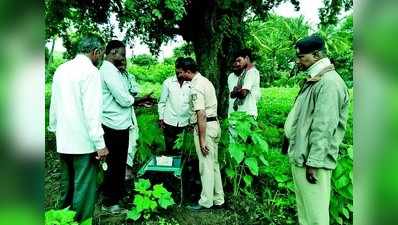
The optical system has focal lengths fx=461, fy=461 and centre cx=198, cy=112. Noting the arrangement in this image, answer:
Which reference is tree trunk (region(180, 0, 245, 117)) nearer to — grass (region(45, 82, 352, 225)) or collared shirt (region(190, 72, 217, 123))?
grass (region(45, 82, 352, 225))

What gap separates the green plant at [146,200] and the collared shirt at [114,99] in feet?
2.13

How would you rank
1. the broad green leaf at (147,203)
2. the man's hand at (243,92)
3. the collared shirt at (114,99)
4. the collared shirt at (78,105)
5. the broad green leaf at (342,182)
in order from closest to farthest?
the collared shirt at (78,105) → the broad green leaf at (342,182) → the broad green leaf at (147,203) → the collared shirt at (114,99) → the man's hand at (243,92)

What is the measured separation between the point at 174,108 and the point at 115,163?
1.60 meters

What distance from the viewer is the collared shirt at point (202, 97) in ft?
14.5

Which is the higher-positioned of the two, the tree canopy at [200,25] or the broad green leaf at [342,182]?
the tree canopy at [200,25]

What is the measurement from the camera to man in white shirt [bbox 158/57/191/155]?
5.93 meters

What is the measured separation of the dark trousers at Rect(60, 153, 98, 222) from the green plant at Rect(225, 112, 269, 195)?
56.8 inches

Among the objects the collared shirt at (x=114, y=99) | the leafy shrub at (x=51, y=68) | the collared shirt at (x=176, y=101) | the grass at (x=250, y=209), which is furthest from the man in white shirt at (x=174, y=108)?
the leafy shrub at (x=51, y=68)

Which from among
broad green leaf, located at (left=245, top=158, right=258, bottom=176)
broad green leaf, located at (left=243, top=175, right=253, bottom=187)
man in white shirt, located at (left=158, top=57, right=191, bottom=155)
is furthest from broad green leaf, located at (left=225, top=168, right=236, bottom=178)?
man in white shirt, located at (left=158, top=57, right=191, bottom=155)

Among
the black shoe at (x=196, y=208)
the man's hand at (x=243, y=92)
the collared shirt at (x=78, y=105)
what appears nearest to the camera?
the collared shirt at (x=78, y=105)

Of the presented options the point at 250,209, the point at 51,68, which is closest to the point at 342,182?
the point at 250,209

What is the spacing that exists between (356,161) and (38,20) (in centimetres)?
104

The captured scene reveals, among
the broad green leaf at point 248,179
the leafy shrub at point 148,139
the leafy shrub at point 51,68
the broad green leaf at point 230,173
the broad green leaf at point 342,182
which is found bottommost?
the broad green leaf at point 248,179

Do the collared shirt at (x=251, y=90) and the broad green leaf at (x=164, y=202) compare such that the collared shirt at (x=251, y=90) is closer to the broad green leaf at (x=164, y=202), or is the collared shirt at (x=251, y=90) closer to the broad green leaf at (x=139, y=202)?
the broad green leaf at (x=164, y=202)
